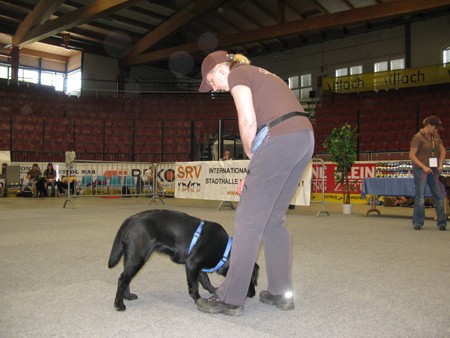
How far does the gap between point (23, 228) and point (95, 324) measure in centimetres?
398

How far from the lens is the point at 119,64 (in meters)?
23.8

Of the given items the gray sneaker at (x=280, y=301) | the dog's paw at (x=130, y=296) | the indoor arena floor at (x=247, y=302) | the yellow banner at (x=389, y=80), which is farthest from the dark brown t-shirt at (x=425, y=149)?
the yellow banner at (x=389, y=80)

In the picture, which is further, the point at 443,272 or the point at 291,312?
the point at 443,272

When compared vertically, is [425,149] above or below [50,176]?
above

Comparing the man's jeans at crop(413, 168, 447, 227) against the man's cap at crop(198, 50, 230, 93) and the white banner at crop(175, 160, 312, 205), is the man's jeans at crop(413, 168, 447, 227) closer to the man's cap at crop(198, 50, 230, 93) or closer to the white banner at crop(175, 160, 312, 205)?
the white banner at crop(175, 160, 312, 205)

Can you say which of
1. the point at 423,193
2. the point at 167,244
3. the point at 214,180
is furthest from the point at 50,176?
the point at 167,244

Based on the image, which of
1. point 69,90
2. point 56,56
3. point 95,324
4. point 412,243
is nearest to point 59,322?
point 95,324

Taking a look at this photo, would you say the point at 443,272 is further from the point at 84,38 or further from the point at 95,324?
the point at 84,38

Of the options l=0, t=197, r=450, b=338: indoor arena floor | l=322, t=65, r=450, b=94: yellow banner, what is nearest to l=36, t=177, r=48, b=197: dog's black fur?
l=0, t=197, r=450, b=338: indoor arena floor

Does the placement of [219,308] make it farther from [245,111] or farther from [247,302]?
[245,111]

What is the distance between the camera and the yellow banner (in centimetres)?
1469

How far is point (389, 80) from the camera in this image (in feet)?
51.9

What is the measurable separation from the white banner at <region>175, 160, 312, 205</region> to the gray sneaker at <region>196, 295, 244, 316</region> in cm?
557

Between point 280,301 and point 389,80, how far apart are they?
15544 millimetres
